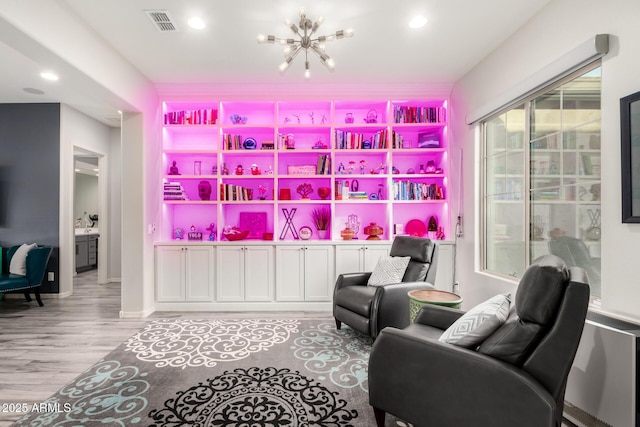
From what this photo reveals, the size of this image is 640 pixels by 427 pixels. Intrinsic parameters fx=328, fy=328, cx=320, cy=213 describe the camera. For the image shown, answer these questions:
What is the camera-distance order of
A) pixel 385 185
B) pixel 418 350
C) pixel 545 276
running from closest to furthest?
pixel 545 276, pixel 418 350, pixel 385 185

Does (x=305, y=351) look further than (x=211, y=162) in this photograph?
No

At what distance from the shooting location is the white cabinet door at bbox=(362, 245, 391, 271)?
164 inches

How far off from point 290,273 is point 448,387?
112 inches

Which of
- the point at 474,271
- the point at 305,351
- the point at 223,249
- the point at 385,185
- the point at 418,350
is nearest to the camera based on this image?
the point at 418,350

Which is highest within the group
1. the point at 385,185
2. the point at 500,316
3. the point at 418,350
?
the point at 385,185

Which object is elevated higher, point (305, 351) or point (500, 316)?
point (500, 316)

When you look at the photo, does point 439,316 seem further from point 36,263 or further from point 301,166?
point 36,263

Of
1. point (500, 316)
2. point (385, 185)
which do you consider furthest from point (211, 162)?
point (500, 316)

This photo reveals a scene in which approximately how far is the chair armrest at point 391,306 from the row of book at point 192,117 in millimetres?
3115

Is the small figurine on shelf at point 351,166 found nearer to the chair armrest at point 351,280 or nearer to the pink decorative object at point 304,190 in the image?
the pink decorative object at point 304,190

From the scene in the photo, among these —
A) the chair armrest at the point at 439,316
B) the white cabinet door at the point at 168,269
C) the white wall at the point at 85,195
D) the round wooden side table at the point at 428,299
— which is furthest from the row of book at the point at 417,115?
the white wall at the point at 85,195

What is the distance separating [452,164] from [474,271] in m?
1.41

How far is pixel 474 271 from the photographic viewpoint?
3738 mm

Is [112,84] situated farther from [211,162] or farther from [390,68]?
[390,68]
